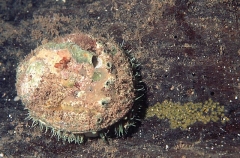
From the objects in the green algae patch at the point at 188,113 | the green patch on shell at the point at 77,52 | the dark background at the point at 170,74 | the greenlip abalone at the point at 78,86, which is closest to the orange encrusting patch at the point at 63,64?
the greenlip abalone at the point at 78,86

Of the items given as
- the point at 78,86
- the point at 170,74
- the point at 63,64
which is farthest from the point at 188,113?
the point at 63,64

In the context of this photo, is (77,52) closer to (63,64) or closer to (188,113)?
(63,64)

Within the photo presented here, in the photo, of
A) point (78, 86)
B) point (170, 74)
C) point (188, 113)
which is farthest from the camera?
point (170, 74)

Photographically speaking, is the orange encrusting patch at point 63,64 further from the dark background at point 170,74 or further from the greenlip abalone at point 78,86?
the dark background at point 170,74

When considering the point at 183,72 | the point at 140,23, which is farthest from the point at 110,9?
the point at 183,72

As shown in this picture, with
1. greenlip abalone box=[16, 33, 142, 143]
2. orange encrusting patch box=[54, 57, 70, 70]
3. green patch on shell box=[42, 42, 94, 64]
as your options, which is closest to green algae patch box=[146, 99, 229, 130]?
greenlip abalone box=[16, 33, 142, 143]

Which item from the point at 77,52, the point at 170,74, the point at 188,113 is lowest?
the point at 188,113

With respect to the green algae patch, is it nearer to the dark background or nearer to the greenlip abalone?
the dark background
